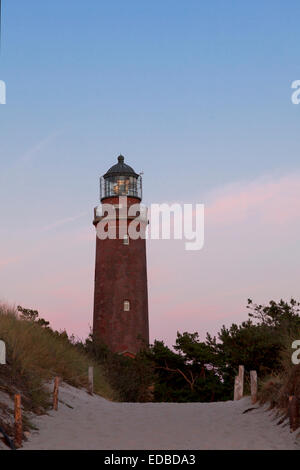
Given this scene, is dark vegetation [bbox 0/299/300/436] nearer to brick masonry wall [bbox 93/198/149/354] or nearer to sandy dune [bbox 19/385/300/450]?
sandy dune [bbox 19/385/300/450]

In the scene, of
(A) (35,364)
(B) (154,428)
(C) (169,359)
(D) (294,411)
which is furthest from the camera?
(C) (169,359)

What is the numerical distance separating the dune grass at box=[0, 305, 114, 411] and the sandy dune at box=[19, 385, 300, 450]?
0.78 m

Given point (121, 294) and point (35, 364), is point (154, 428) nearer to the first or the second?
point (35, 364)

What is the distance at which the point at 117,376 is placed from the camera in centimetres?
2934

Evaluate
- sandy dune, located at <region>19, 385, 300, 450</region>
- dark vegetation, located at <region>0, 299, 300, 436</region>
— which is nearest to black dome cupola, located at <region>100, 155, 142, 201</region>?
dark vegetation, located at <region>0, 299, 300, 436</region>

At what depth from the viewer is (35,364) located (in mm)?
19422

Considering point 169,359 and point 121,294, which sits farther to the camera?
point 121,294

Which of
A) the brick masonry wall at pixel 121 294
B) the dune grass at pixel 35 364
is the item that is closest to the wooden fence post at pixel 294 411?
the dune grass at pixel 35 364

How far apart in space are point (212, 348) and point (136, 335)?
12040 millimetres

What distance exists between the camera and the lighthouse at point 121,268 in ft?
137

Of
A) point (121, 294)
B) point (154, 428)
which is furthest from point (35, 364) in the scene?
point (121, 294)

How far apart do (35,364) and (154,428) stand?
6.11m
